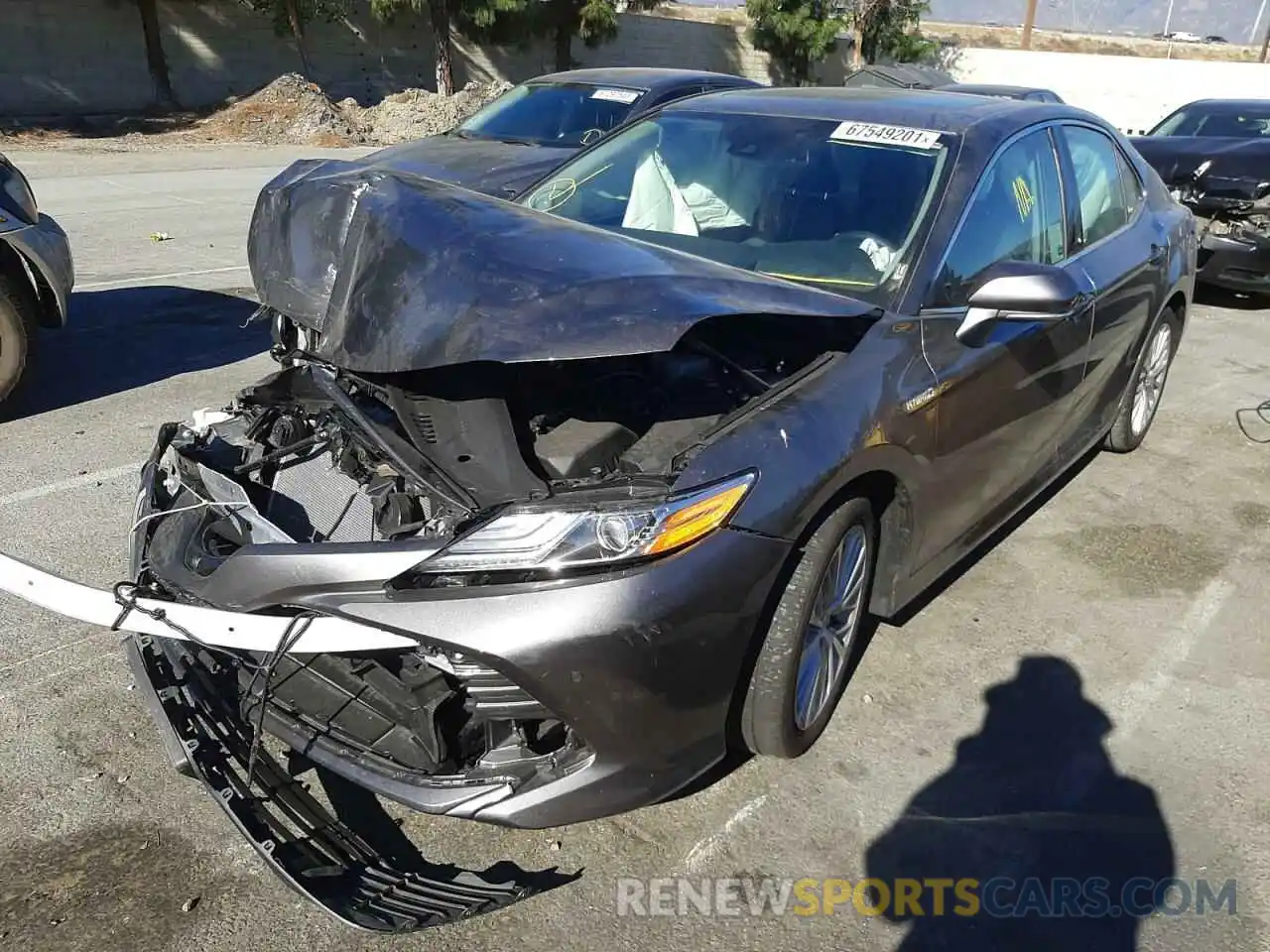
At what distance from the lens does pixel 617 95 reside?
9438mm

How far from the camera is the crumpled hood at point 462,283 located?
8.05 feet

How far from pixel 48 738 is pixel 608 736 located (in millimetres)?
1727

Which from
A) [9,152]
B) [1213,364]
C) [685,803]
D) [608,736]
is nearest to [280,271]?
[608,736]

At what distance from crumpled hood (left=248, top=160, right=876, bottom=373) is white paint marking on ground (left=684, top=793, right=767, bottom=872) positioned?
129 cm

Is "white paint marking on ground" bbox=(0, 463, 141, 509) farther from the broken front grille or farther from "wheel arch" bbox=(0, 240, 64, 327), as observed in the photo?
the broken front grille

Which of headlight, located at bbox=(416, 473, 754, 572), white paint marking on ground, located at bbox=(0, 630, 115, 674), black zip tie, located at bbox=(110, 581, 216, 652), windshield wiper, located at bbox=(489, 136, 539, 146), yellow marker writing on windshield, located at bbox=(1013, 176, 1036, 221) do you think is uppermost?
yellow marker writing on windshield, located at bbox=(1013, 176, 1036, 221)

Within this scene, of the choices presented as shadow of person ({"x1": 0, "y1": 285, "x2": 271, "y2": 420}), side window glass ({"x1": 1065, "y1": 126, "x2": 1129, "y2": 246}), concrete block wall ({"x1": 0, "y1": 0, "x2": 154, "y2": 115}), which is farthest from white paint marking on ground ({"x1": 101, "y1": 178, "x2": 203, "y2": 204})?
concrete block wall ({"x1": 0, "y1": 0, "x2": 154, "y2": 115})

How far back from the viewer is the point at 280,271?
3.11 meters

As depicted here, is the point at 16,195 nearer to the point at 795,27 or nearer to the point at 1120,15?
the point at 795,27

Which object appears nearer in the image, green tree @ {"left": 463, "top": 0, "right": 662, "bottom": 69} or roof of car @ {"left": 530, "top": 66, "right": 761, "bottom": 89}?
roof of car @ {"left": 530, "top": 66, "right": 761, "bottom": 89}

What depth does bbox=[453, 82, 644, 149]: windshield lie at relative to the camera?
366 inches

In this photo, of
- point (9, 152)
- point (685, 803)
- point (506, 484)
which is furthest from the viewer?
point (9, 152)

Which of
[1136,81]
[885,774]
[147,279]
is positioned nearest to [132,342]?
[147,279]

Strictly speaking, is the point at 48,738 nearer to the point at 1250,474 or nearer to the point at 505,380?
the point at 505,380
